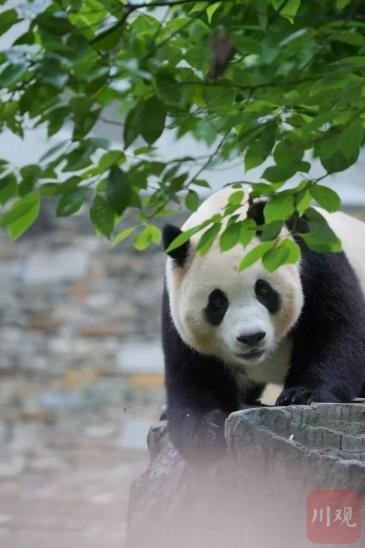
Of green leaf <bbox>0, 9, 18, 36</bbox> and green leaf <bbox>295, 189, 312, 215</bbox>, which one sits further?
green leaf <bbox>295, 189, 312, 215</bbox>

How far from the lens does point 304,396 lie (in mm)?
3559

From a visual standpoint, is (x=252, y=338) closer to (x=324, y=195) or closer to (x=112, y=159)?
(x=324, y=195)

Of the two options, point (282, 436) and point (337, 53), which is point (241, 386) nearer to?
point (282, 436)

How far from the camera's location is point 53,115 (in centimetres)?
202

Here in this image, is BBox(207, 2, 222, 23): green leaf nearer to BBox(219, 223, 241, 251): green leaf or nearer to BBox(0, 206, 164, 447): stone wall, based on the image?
BBox(219, 223, 241, 251): green leaf

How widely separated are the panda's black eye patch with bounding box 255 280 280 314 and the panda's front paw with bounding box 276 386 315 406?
27 centimetres

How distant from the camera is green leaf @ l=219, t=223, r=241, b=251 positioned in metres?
2.49

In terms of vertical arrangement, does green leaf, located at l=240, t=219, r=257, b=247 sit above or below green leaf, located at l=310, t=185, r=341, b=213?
below

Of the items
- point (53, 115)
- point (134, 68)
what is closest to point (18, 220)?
point (53, 115)

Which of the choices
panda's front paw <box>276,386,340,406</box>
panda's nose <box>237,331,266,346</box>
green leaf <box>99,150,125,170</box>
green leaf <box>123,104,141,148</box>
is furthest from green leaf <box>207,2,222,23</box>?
panda's front paw <box>276,386,340,406</box>

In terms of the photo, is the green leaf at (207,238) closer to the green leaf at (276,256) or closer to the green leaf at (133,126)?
the green leaf at (276,256)

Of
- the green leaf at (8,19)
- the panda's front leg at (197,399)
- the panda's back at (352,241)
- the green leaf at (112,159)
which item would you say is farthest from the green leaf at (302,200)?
the panda's back at (352,241)

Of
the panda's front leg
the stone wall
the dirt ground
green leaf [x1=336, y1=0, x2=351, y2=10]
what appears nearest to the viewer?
green leaf [x1=336, y1=0, x2=351, y2=10]

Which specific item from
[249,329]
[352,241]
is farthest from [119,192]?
[352,241]
